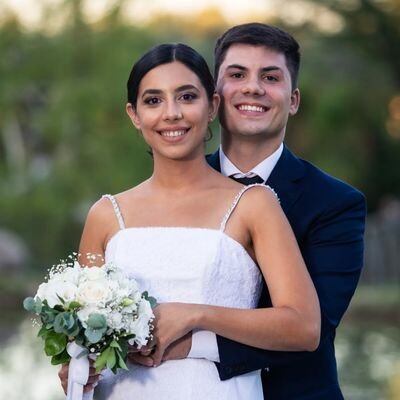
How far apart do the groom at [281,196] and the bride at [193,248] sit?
0.09 metres

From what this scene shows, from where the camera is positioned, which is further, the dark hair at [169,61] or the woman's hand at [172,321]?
the dark hair at [169,61]

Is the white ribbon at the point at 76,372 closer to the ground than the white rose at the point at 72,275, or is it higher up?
closer to the ground

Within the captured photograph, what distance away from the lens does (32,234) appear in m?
25.6

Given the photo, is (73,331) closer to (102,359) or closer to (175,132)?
(102,359)

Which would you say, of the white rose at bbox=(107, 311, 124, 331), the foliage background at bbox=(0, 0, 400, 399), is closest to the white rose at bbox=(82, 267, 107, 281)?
the white rose at bbox=(107, 311, 124, 331)

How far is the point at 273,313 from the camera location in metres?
3.77

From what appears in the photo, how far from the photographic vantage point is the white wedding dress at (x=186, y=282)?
12.8ft

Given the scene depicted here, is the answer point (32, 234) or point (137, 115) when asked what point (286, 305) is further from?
point (32, 234)

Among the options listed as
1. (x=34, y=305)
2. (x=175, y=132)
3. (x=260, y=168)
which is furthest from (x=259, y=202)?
(x=34, y=305)

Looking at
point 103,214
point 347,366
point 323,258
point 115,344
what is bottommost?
point 347,366

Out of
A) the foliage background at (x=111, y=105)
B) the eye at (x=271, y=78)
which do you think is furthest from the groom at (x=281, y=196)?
the foliage background at (x=111, y=105)

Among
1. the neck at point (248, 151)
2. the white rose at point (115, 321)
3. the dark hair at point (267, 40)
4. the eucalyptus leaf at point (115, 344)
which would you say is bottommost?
the eucalyptus leaf at point (115, 344)

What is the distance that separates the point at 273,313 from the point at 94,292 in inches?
22.6

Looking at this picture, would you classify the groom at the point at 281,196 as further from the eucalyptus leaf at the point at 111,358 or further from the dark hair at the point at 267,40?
the eucalyptus leaf at the point at 111,358
